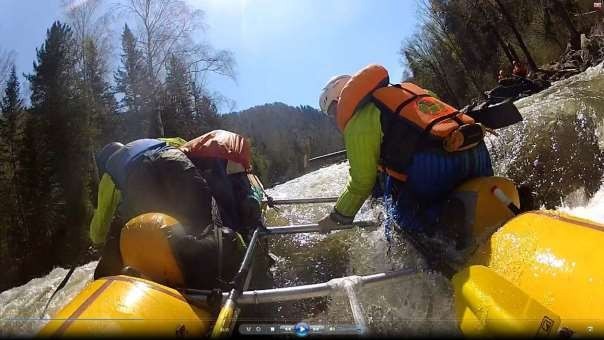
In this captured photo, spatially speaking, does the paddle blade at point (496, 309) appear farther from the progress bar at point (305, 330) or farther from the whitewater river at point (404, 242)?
the whitewater river at point (404, 242)

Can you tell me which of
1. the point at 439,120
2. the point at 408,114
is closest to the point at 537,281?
the point at 439,120

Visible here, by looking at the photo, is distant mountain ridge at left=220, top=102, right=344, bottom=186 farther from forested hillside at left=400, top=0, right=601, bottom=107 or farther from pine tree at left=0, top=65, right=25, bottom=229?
pine tree at left=0, top=65, right=25, bottom=229

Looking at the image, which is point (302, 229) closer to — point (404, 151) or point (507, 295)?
point (404, 151)

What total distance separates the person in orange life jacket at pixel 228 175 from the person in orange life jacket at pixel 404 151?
1.09 metres

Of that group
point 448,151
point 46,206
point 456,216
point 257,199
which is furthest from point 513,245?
point 46,206

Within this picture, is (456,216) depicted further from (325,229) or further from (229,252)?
(229,252)

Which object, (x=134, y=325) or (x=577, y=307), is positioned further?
(x=134, y=325)

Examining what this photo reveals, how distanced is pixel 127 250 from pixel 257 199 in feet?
5.94

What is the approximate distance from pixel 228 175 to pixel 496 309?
2.91 m

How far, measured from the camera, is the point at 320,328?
2002 mm

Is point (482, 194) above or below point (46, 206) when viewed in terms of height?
Result: above

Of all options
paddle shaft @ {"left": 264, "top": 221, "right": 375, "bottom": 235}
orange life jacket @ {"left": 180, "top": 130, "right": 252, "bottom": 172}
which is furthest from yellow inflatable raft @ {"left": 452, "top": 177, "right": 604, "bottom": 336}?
orange life jacket @ {"left": 180, "top": 130, "right": 252, "bottom": 172}

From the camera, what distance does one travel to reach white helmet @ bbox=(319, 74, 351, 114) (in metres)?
3.97

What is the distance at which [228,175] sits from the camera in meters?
4.30
